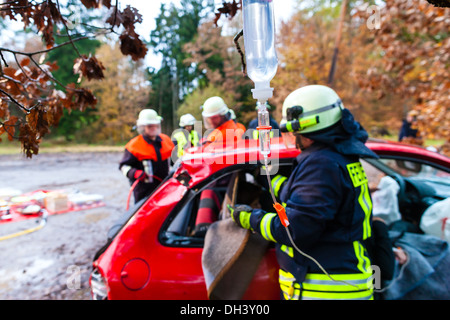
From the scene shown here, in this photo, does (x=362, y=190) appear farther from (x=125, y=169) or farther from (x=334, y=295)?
(x=125, y=169)

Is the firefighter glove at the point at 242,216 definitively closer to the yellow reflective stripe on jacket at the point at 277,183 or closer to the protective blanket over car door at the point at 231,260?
the protective blanket over car door at the point at 231,260

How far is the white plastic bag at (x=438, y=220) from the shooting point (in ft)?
7.58

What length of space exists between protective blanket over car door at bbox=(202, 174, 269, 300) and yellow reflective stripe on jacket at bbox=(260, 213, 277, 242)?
190 millimetres

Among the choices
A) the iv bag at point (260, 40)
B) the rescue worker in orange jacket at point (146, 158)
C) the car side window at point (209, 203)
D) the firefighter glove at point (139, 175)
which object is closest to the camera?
the iv bag at point (260, 40)

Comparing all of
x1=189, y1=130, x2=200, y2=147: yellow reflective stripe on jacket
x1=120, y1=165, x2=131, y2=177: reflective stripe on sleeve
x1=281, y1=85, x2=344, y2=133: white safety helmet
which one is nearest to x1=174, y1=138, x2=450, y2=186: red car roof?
x1=281, y1=85, x2=344, y2=133: white safety helmet

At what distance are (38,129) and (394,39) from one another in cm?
574

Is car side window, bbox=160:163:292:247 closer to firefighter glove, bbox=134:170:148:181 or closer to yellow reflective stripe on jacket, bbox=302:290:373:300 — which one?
yellow reflective stripe on jacket, bbox=302:290:373:300

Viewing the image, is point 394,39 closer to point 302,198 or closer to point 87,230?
point 302,198

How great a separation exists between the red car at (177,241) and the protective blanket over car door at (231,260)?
0.32ft

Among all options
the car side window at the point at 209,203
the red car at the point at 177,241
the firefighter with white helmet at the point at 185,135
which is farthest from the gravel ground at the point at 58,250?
the firefighter with white helmet at the point at 185,135

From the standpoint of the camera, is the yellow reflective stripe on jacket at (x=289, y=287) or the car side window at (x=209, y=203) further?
the car side window at (x=209, y=203)

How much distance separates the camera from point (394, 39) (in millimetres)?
5008

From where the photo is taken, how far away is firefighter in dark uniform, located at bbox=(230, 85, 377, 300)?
4.66ft
